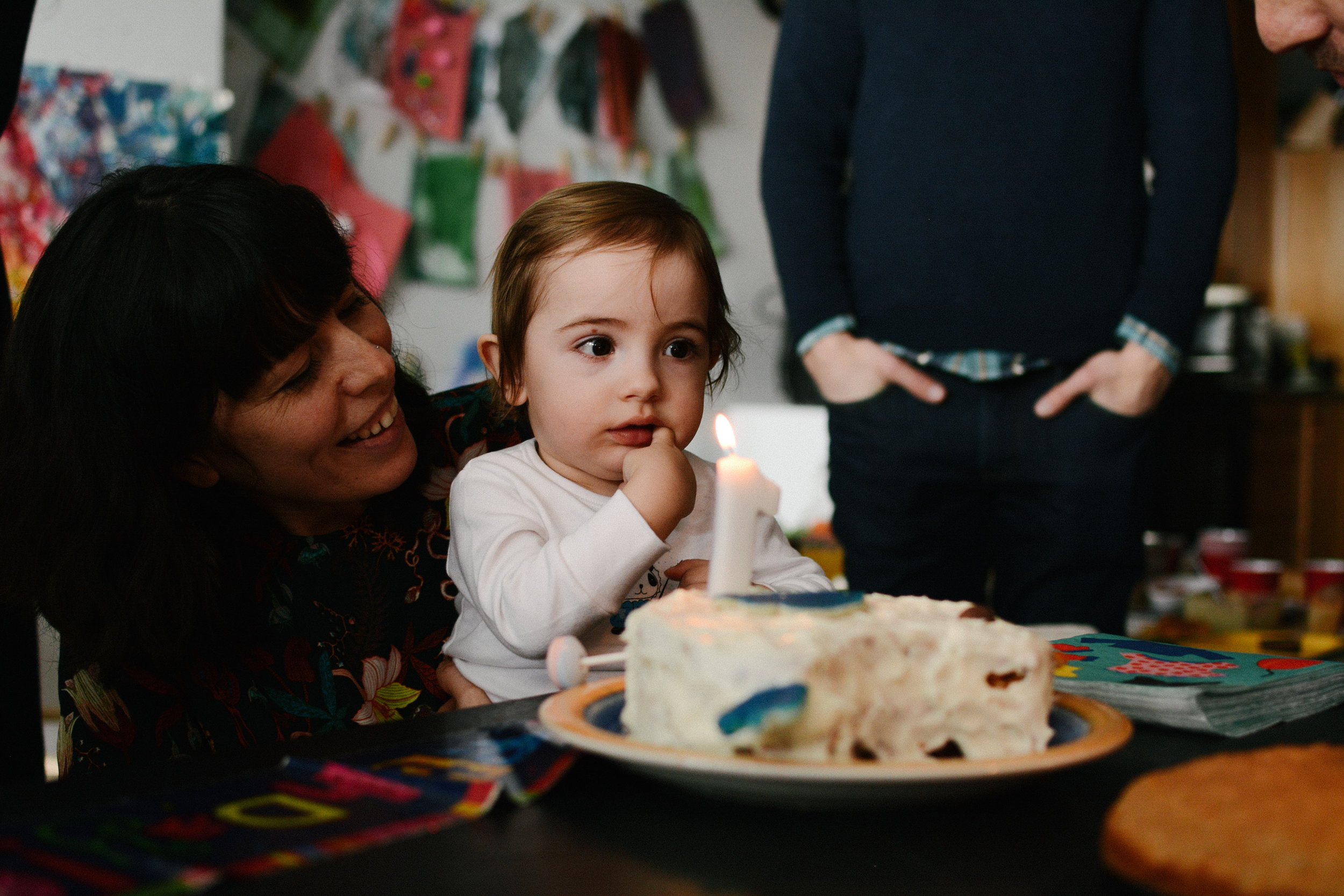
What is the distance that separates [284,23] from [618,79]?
3.87 feet

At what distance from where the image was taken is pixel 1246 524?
16.5 ft

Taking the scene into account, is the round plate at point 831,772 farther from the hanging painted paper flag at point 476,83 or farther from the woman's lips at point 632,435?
the hanging painted paper flag at point 476,83

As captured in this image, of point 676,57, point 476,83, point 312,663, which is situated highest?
Result: point 676,57

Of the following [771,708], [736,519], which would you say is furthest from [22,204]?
[771,708]

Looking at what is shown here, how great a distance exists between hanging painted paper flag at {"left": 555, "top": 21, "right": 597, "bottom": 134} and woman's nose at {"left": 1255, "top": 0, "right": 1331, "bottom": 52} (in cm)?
287

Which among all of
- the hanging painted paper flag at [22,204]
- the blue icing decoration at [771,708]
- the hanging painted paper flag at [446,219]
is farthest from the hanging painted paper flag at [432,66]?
the blue icing decoration at [771,708]

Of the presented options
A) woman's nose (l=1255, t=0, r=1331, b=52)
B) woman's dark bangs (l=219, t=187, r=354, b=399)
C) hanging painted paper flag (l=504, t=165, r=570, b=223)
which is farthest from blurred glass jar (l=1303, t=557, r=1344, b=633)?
hanging painted paper flag (l=504, t=165, r=570, b=223)

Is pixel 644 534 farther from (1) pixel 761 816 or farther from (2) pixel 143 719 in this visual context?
(2) pixel 143 719

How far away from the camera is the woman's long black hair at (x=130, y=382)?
937mm

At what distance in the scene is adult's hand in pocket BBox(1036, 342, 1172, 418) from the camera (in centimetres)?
149

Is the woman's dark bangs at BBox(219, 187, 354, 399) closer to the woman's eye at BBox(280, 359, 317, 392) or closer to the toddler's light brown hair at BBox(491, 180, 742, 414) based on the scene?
the woman's eye at BBox(280, 359, 317, 392)

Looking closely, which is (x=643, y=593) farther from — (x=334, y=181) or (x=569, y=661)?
(x=334, y=181)

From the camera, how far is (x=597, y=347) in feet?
3.51

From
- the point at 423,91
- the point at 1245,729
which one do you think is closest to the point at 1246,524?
the point at 423,91
